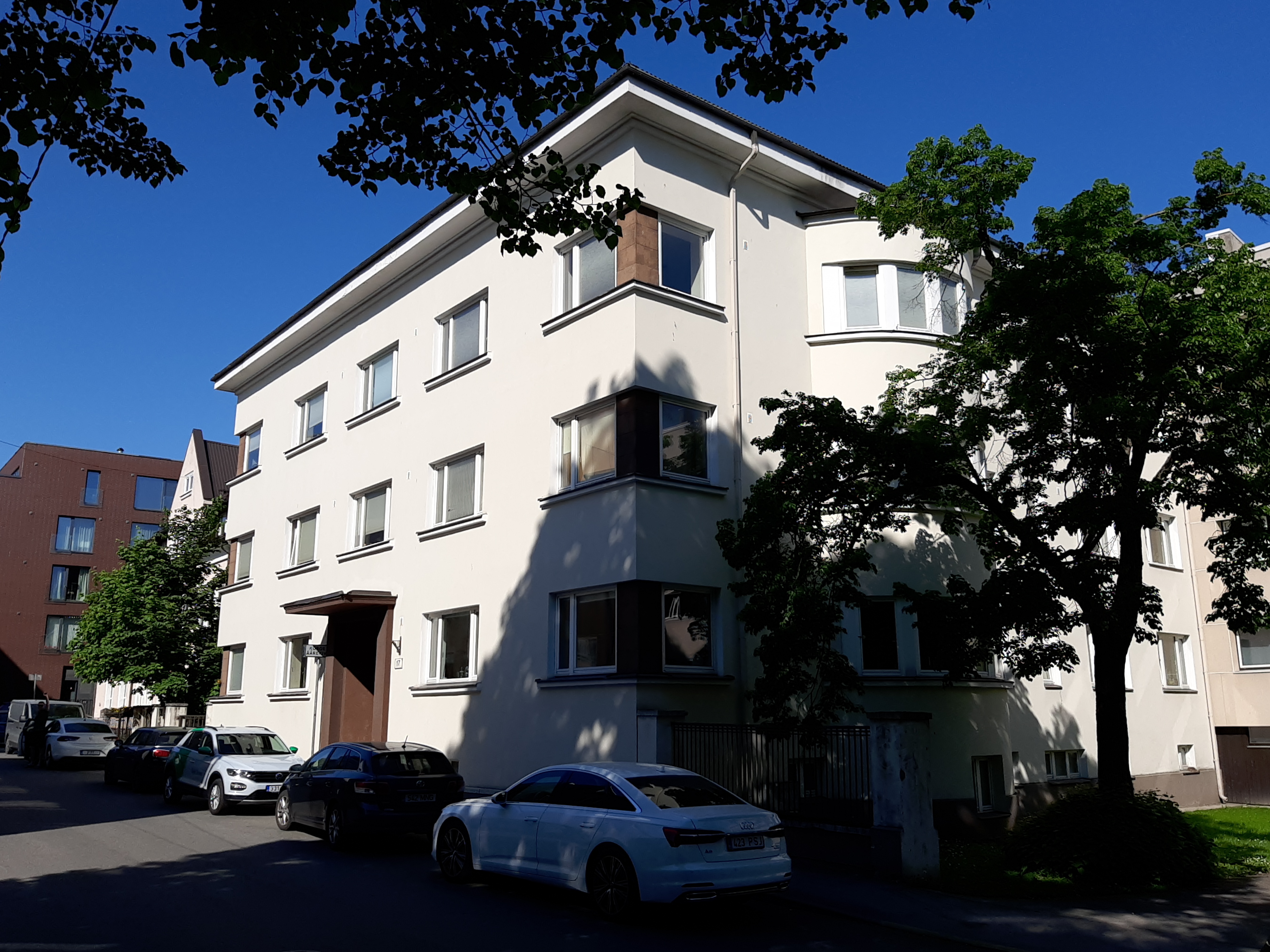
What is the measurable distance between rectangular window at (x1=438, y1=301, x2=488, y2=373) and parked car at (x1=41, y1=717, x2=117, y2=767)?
17998mm

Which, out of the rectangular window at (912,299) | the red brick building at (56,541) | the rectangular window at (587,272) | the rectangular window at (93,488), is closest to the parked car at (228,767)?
the rectangular window at (587,272)

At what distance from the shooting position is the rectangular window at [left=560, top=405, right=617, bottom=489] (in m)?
16.5

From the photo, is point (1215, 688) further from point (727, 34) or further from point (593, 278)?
point (727, 34)

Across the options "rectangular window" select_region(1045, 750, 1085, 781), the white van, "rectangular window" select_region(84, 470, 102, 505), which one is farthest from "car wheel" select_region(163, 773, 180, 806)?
"rectangular window" select_region(84, 470, 102, 505)

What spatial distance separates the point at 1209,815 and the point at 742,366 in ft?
44.3

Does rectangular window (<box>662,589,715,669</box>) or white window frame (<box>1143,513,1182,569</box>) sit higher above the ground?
white window frame (<box>1143,513,1182,569</box>)

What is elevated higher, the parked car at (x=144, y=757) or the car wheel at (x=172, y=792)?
the parked car at (x=144, y=757)

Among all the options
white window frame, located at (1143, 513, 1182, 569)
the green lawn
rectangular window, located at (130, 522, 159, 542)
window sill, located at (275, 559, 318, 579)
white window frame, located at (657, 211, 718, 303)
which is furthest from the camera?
rectangular window, located at (130, 522, 159, 542)

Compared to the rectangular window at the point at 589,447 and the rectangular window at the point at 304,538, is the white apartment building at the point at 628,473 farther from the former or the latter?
the rectangular window at the point at 304,538

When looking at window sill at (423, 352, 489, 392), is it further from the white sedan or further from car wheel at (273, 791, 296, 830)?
the white sedan

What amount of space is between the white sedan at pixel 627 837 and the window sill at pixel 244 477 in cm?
2035

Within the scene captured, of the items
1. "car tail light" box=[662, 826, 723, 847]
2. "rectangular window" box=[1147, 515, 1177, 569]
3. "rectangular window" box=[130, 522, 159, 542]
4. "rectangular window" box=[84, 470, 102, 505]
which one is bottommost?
"car tail light" box=[662, 826, 723, 847]

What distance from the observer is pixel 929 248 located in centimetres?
1495

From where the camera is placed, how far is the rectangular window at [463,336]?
20.2 meters
